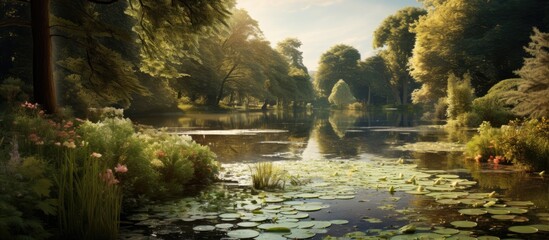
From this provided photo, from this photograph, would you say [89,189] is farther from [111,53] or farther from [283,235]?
[111,53]

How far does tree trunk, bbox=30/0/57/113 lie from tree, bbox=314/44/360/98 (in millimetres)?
102804

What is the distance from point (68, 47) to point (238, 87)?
4453cm

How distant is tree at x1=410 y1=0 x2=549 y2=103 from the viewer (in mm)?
43812

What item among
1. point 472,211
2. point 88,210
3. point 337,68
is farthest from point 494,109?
point 337,68

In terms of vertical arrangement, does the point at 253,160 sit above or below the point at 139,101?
below

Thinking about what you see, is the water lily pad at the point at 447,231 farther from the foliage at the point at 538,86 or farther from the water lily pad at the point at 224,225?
the foliage at the point at 538,86

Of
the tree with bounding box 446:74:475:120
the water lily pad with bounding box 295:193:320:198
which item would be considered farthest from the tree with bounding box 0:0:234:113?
the tree with bounding box 446:74:475:120

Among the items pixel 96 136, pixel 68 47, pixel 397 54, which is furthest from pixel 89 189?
pixel 397 54

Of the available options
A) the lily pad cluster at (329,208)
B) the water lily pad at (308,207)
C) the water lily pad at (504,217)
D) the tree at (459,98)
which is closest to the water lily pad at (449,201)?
the lily pad cluster at (329,208)

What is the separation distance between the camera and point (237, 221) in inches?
323

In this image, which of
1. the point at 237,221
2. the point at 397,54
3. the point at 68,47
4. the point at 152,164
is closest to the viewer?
the point at 237,221

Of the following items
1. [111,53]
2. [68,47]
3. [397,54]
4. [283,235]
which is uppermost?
[397,54]

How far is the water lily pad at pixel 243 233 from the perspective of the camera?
720 centimetres

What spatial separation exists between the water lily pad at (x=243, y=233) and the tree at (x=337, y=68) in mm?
106745
